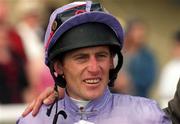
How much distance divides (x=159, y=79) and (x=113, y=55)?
572 centimetres

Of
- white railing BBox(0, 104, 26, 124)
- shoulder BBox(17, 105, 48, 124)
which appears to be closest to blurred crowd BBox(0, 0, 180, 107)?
white railing BBox(0, 104, 26, 124)

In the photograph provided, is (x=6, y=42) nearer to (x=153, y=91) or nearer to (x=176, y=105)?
→ (x=153, y=91)

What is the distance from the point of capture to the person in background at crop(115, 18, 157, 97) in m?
10.4

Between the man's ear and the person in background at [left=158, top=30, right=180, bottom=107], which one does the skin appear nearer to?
the man's ear

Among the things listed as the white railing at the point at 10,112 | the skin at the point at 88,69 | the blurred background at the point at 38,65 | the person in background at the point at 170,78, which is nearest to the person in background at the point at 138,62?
the blurred background at the point at 38,65

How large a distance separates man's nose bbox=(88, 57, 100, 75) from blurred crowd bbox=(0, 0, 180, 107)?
4076 mm

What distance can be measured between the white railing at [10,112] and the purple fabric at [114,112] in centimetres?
393

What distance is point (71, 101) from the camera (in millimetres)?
5082

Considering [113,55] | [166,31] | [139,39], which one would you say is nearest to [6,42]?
[139,39]

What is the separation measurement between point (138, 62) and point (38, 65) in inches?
58.6

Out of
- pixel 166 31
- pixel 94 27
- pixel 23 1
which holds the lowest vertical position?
pixel 166 31

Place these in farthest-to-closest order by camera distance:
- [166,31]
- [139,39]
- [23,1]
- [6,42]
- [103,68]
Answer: [166,31], [23,1], [139,39], [6,42], [103,68]

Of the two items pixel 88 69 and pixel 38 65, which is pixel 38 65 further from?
pixel 88 69

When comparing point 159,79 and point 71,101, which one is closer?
point 71,101
